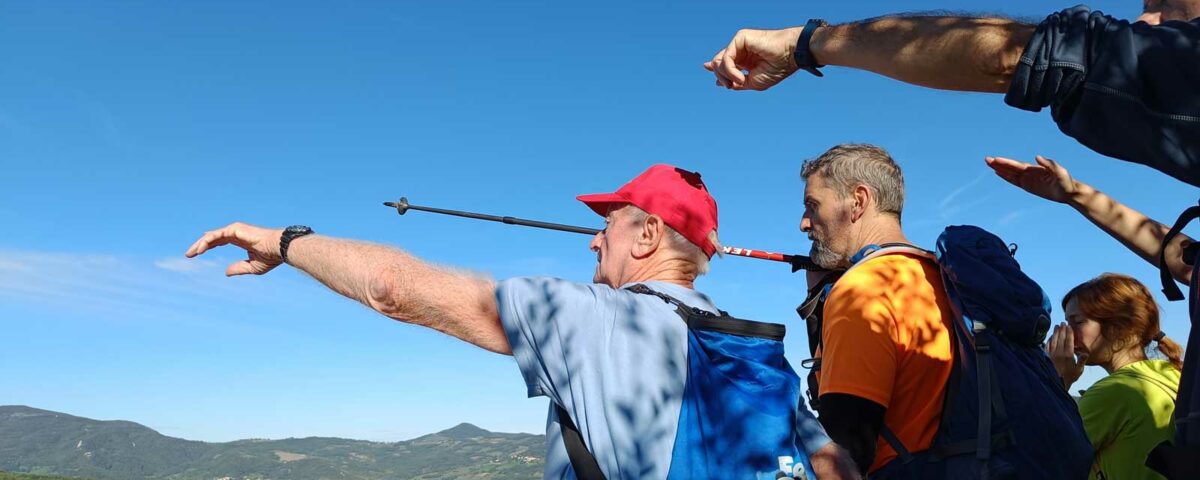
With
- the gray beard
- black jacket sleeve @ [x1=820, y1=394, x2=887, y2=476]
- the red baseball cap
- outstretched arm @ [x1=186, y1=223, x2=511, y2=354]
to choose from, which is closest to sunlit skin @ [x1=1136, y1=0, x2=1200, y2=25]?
black jacket sleeve @ [x1=820, y1=394, x2=887, y2=476]

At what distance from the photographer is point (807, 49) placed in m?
2.57

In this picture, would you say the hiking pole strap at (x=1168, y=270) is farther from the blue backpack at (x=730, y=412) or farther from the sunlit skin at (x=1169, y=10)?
the blue backpack at (x=730, y=412)

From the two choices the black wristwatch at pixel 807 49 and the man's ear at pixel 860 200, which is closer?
the black wristwatch at pixel 807 49

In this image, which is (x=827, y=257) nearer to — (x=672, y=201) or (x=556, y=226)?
(x=672, y=201)

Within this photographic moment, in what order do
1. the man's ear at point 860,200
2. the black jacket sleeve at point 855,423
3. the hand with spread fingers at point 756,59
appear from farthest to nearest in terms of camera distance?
the man's ear at point 860,200, the black jacket sleeve at point 855,423, the hand with spread fingers at point 756,59

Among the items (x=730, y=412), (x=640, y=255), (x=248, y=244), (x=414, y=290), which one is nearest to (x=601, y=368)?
(x=730, y=412)

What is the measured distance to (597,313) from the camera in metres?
3.25

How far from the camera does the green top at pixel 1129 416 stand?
5.47 meters

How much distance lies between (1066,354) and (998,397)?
317 centimetres

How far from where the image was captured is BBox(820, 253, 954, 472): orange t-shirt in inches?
146

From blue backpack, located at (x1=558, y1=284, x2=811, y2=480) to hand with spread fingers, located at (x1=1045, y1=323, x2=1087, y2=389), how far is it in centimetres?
389

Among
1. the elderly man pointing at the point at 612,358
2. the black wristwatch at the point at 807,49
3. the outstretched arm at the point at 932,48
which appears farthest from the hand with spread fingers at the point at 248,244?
the outstretched arm at the point at 932,48

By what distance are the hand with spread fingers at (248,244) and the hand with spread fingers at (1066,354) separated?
543 cm

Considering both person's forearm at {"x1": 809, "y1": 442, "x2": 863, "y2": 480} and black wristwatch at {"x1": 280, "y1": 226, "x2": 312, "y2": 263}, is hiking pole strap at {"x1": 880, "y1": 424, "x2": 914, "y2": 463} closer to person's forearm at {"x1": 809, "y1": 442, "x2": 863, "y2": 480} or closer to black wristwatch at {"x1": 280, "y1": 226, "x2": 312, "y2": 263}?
person's forearm at {"x1": 809, "y1": 442, "x2": 863, "y2": 480}
